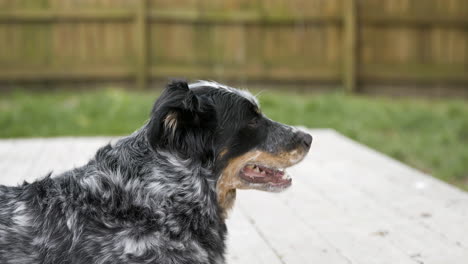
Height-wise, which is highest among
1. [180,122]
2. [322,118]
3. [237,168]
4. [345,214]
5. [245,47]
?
[180,122]

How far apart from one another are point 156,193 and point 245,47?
885cm

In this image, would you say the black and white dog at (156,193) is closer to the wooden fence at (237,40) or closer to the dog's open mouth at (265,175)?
the dog's open mouth at (265,175)

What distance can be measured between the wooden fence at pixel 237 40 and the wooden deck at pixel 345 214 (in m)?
5.08

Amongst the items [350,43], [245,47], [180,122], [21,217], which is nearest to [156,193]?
[180,122]

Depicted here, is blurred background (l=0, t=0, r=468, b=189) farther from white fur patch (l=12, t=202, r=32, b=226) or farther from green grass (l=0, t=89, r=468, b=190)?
white fur patch (l=12, t=202, r=32, b=226)

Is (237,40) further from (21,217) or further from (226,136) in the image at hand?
(21,217)

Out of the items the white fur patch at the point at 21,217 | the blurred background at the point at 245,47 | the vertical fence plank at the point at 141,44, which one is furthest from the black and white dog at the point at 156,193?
the vertical fence plank at the point at 141,44

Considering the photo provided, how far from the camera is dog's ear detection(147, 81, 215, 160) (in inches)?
101

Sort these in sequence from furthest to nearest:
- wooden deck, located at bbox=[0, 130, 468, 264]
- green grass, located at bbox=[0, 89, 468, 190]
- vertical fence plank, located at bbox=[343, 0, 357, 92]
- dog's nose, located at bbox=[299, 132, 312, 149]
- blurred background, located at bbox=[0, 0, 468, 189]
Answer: vertical fence plank, located at bbox=[343, 0, 357, 92], blurred background, located at bbox=[0, 0, 468, 189], green grass, located at bbox=[0, 89, 468, 190], wooden deck, located at bbox=[0, 130, 468, 264], dog's nose, located at bbox=[299, 132, 312, 149]

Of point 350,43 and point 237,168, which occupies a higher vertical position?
point 350,43

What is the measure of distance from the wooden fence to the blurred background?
0.06 feet

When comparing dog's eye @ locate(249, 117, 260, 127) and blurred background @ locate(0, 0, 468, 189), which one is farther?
blurred background @ locate(0, 0, 468, 189)

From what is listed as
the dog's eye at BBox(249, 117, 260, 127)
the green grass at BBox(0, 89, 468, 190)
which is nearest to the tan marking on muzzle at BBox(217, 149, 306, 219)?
the dog's eye at BBox(249, 117, 260, 127)

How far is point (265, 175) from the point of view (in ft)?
9.69
